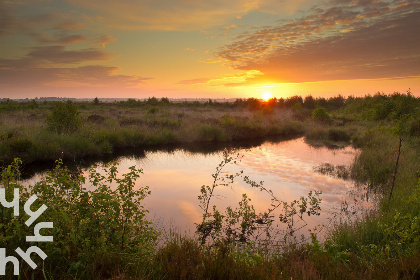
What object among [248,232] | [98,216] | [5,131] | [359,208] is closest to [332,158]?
[359,208]

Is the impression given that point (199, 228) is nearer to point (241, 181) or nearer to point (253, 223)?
point (253, 223)

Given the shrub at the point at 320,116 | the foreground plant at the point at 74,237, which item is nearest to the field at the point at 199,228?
the foreground plant at the point at 74,237

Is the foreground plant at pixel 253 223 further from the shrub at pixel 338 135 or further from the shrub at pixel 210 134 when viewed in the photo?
the shrub at pixel 338 135

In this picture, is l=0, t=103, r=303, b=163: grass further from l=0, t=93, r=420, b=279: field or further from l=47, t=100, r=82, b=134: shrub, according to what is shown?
l=47, t=100, r=82, b=134: shrub

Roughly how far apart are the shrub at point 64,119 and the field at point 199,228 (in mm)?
69

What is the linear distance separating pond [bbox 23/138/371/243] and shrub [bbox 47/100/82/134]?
4.55 metres

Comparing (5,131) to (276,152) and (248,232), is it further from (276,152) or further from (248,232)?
(276,152)

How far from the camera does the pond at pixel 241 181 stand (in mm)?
9562

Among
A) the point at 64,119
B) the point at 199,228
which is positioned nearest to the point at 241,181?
the point at 199,228

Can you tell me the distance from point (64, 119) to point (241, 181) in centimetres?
1323

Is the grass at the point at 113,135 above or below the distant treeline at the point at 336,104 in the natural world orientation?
below

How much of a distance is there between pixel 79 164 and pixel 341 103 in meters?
70.2

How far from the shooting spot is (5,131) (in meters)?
16.8

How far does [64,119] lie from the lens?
752 inches
